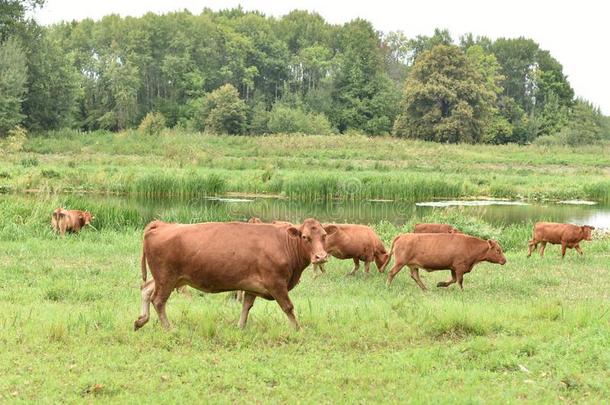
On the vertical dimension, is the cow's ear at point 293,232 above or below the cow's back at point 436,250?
above

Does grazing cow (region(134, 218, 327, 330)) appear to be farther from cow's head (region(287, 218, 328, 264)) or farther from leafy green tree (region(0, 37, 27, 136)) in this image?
leafy green tree (region(0, 37, 27, 136))

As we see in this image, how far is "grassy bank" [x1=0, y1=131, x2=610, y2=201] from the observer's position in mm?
31859

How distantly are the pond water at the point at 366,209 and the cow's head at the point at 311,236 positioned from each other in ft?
43.2

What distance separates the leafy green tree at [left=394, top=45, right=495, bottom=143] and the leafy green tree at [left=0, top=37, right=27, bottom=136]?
34412 millimetres

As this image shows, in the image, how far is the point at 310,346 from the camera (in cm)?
783

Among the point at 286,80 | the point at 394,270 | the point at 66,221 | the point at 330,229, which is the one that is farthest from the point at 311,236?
the point at 286,80

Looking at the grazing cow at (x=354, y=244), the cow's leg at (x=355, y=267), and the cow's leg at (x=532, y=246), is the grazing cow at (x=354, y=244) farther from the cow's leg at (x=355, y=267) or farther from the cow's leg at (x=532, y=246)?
the cow's leg at (x=532, y=246)

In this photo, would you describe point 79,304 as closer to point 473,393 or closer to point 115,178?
point 473,393

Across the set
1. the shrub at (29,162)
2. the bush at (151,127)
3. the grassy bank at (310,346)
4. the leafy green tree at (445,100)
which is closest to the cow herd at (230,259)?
the grassy bank at (310,346)

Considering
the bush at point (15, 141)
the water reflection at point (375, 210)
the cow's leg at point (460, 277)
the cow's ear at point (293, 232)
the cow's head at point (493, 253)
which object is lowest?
the water reflection at point (375, 210)

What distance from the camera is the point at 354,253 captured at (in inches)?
549

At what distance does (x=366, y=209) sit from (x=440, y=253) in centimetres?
1583

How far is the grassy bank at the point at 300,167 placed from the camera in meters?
31.9

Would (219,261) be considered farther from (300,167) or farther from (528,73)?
(528,73)
